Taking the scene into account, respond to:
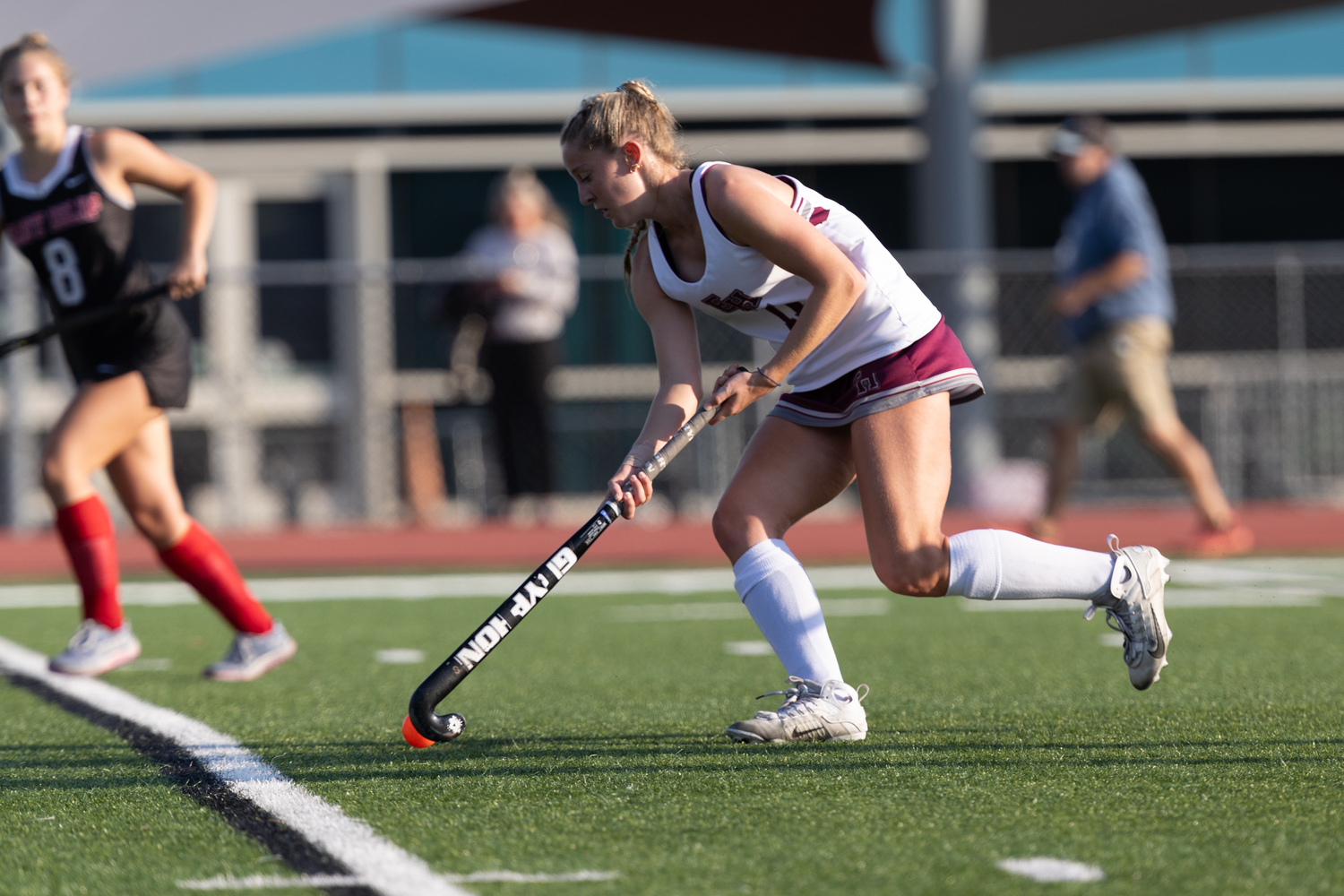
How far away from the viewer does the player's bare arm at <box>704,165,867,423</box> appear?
316cm

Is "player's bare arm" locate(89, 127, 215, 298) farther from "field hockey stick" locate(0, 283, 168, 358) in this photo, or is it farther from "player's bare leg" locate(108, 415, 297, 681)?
"player's bare leg" locate(108, 415, 297, 681)

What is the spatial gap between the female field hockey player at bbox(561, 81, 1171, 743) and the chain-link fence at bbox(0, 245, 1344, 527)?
6.60 metres

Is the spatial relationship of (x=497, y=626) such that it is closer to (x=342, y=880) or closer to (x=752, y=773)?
(x=752, y=773)

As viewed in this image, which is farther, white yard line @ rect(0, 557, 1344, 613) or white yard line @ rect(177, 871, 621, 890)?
white yard line @ rect(0, 557, 1344, 613)

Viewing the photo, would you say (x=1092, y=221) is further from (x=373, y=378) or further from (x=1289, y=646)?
(x=373, y=378)

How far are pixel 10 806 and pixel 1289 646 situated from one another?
12.1 ft

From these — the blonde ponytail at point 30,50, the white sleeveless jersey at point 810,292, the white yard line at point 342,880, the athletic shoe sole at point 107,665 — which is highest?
the blonde ponytail at point 30,50

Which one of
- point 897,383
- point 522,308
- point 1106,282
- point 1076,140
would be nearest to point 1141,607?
point 897,383

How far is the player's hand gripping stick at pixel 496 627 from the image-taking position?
10.5ft

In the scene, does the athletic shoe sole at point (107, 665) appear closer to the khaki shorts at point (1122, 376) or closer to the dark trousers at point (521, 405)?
the khaki shorts at point (1122, 376)

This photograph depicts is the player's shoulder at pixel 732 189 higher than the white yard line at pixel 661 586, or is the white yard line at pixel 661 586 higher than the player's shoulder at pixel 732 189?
the player's shoulder at pixel 732 189

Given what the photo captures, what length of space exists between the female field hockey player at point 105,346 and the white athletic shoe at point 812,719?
1.88m

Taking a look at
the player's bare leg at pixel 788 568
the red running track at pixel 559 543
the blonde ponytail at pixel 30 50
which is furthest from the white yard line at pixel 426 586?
the player's bare leg at pixel 788 568

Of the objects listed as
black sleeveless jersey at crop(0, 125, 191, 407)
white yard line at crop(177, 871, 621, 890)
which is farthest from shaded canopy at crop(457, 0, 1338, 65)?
white yard line at crop(177, 871, 621, 890)
